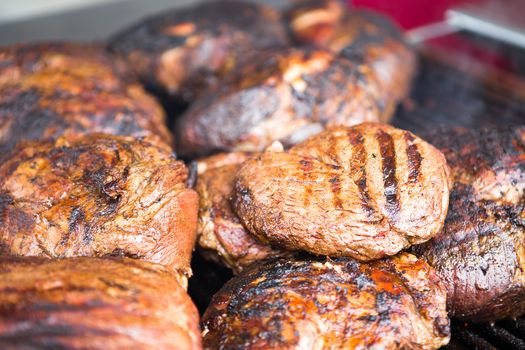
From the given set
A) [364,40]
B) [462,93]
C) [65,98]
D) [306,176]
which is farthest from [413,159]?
[462,93]

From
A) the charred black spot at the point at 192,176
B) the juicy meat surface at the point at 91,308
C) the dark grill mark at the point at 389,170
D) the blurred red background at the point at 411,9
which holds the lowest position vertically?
the blurred red background at the point at 411,9

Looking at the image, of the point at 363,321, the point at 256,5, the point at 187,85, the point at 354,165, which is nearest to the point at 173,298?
the point at 363,321

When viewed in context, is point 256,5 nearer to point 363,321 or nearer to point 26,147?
point 26,147

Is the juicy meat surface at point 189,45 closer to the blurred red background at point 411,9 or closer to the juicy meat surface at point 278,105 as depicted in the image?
the juicy meat surface at point 278,105

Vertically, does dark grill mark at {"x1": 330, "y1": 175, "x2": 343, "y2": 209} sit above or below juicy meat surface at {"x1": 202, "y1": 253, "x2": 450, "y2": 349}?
above

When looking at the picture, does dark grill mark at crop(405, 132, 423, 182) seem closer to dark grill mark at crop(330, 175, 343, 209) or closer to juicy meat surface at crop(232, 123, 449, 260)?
juicy meat surface at crop(232, 123, 449, 260)

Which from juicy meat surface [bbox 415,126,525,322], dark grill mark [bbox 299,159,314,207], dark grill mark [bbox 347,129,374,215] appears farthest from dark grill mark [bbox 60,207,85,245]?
juicy meat surface [bbox 415,126,525,322]

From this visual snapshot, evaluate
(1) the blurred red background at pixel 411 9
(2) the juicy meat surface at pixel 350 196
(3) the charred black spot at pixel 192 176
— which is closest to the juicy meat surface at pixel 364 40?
(2) the juicy meat surface at pixel 350 196
